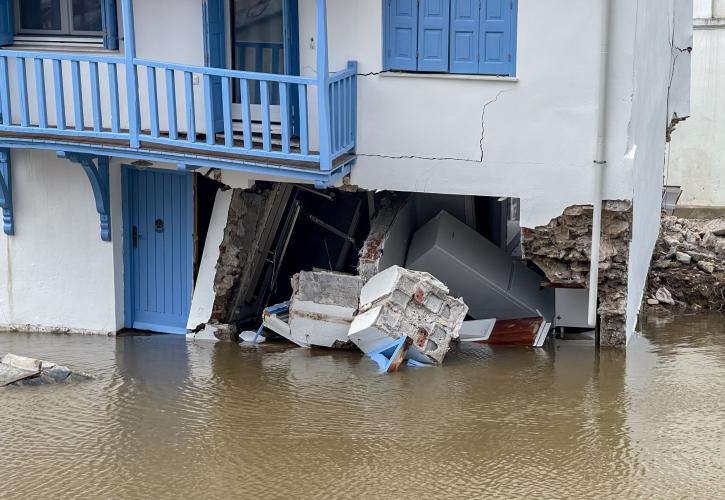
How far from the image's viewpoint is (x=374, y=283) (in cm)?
1048

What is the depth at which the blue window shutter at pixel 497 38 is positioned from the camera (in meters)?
10.1

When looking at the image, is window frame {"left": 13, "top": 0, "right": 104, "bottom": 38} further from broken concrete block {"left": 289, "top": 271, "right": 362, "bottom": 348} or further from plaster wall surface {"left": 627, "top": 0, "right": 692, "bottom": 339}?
plaster wall surface {"left": 627, "top": 0, "right": 692, "bottom": 339}

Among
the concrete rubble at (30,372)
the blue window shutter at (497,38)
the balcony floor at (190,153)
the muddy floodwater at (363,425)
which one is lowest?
the muddy floodwater at (363,425)

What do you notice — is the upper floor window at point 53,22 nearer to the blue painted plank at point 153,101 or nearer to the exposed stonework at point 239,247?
the blue painted plank at point 153,101

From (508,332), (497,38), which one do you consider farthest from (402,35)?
(508,332)

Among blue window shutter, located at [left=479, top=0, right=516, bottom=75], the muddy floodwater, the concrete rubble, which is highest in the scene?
blue window shutter, located at [left=479, top=0, right=516, bottom=75]

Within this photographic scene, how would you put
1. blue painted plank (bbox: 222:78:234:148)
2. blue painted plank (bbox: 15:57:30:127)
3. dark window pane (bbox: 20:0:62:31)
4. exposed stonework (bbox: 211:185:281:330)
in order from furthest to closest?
exposed stonework (bbox: 211:185:281:330) → dark window pane (bbox: 20:0:62:31) → blue painted plank (bbox: 15:57:30:127) → blue painted plank (bbox: 222:78:234:148)

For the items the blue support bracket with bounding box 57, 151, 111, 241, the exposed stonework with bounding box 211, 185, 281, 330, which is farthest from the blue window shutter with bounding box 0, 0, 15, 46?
the exposed stonework with bounding box 211, 185, 281, 330

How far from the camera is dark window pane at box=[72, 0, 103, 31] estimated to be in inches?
434

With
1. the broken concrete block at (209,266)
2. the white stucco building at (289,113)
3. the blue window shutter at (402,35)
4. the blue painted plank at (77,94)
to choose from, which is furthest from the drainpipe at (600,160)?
the blue painted plank at (77,94)

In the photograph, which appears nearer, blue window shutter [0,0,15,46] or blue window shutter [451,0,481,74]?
blue window shutter [451,0,481,74]

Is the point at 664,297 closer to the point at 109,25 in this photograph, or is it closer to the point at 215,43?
the point at 215,43

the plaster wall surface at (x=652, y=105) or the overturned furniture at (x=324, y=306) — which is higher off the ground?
the plaster wall surface at (x=652, y=105)

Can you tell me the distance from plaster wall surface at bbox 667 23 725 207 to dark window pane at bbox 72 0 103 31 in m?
10.0
